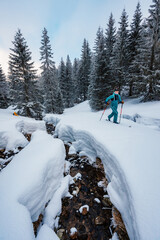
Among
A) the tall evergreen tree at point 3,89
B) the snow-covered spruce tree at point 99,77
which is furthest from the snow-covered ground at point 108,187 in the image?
the tall evergreen tree at point 3,89

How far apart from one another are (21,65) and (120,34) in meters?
14.6

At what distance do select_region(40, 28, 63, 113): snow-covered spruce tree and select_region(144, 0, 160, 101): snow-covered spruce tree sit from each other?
539 inches

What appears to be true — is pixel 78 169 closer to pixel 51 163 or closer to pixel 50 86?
pixel 51 163

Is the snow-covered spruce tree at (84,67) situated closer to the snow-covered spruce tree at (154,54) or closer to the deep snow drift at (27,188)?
the snow-covered spruce tree at (154,54)

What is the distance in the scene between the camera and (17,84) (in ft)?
41.7

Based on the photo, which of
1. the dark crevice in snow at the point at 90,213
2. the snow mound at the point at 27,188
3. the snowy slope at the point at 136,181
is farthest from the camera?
the dark crevice in snow at the point at 90,213

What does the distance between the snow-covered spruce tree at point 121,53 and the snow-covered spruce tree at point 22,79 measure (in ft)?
39.8

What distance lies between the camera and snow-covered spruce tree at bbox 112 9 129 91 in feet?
43.7

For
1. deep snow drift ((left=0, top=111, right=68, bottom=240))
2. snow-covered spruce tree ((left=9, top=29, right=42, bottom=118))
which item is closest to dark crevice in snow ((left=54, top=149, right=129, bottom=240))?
deep snow drift ((left=0, top=111, right=68, bottom=240))

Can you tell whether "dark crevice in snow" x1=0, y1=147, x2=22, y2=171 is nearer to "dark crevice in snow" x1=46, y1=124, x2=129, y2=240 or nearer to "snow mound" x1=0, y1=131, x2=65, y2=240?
"snow mound" x1=0, y1=131, x2=65, y2=240

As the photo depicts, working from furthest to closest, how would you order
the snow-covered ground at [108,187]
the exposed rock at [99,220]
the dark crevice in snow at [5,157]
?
the dark crevice in snow at [5,157]
the exposed rock at [99,220]
the snow-covered ground at [108,187]

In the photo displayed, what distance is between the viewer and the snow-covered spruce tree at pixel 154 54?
932 centimetres

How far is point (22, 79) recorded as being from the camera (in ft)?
41.8

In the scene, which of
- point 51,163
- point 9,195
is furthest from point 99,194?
point 9,195
